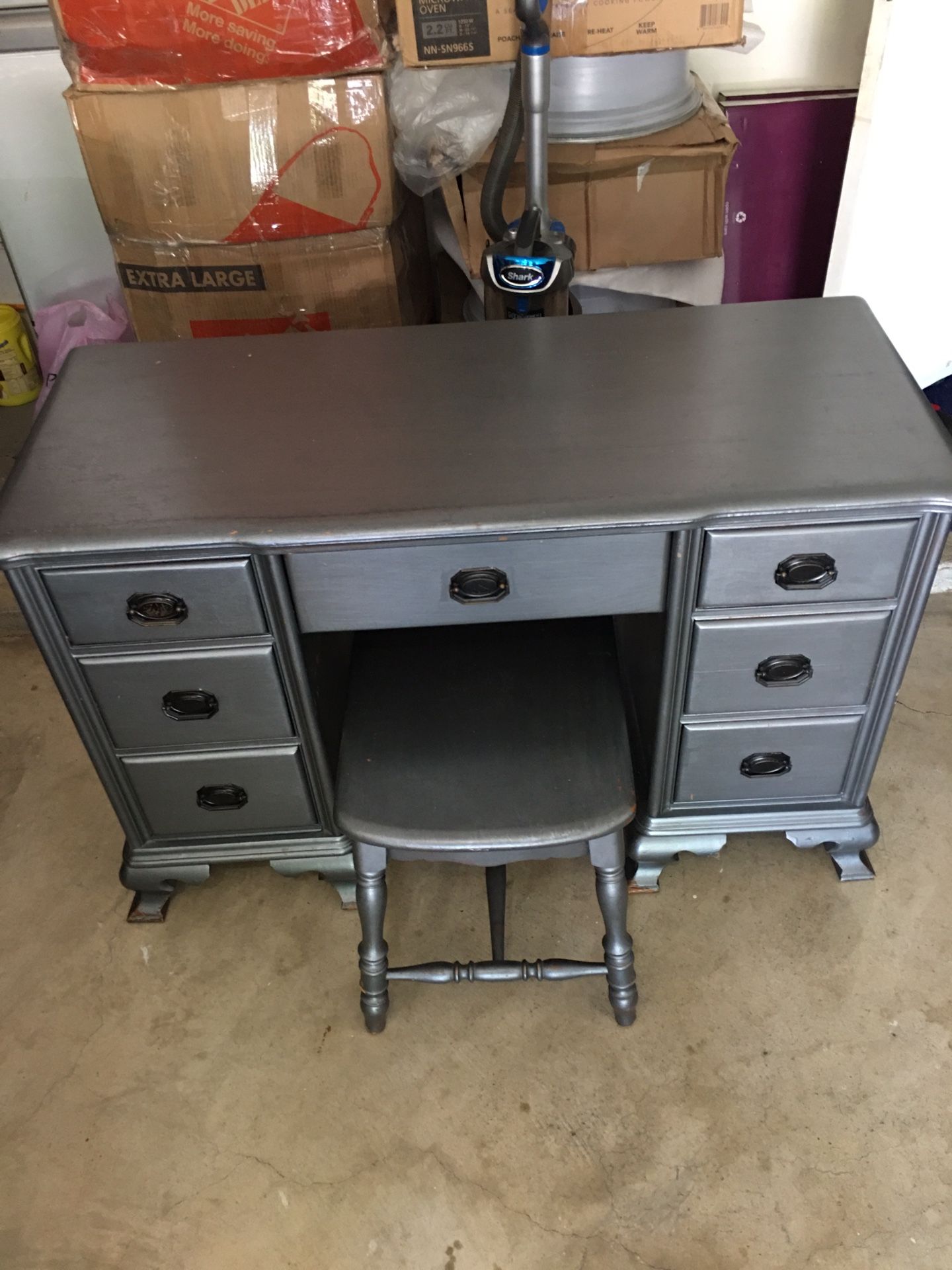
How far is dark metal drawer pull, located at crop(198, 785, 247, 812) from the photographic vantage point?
56.1 inches

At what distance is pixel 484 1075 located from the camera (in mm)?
1369

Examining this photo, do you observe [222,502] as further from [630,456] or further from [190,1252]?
[190,1252]

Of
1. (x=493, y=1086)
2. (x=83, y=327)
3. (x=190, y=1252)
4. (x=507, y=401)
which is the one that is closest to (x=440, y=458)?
(x=507, y=401)

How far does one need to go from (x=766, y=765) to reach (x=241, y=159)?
49.1 inches

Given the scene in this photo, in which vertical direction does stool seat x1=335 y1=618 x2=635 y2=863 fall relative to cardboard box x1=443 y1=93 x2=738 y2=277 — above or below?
below

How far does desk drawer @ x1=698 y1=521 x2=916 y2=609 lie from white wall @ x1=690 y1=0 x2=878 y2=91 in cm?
121

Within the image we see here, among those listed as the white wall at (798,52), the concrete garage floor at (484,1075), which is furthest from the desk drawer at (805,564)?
the white wall at (798,52)

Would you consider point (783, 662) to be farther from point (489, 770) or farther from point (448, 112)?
point (448, 112)

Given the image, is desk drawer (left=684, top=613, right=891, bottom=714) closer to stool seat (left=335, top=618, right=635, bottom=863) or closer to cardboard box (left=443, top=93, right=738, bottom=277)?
stool seat (left=335, top=618, right=635, bottom=863)

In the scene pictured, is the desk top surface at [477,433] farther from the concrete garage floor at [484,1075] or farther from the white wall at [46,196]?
the white wall at [46,196]

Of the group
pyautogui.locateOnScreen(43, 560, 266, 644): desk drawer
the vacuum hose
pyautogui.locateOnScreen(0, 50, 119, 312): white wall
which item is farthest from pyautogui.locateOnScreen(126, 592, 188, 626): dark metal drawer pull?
pyautogui.locateOnScreen(0, 50, 119, 312): white wall

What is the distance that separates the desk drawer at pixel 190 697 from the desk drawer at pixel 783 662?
54 cm

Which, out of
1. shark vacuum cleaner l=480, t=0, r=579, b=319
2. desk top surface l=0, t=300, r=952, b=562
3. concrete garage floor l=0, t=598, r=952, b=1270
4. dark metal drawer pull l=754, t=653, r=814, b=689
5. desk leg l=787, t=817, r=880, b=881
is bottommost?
concrete garage floor l=0, t=598, r=952, b=1270

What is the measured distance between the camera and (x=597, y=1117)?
1.32 metres
